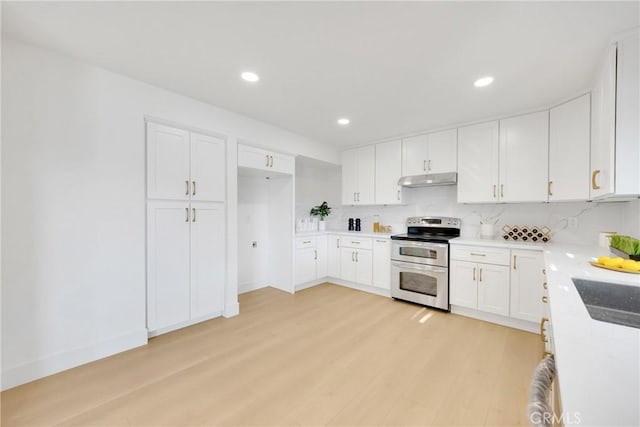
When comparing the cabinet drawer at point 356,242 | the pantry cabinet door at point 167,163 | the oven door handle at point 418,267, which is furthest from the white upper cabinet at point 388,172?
the pantry cabinet door at point 167,163

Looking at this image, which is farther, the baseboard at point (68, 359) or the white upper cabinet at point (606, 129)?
the baseboard at point (68, 359)

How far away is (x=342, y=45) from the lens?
1.78m

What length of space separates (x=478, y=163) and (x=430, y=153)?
61 cm

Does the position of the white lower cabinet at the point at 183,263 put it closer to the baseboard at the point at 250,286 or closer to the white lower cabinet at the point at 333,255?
the baseboard at the point at 250,286

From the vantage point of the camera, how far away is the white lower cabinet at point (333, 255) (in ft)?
14.2

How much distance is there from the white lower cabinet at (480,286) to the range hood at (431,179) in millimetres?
1047

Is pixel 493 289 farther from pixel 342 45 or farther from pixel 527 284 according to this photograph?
pixel 342 45

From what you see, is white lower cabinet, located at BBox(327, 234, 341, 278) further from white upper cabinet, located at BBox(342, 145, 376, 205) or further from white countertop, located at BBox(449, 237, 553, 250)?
white countertop, located at BBox(449, 237, 553, 250)

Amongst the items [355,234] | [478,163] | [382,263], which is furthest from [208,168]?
[478,163]

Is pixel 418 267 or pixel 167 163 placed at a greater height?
A: pixel 167 163

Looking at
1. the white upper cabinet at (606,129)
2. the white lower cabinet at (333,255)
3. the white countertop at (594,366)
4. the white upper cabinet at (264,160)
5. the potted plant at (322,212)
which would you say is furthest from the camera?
the potted plant at (322,212)

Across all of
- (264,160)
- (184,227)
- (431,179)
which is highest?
(264,160)

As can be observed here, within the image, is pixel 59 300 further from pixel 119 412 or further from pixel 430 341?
pixel 430 341

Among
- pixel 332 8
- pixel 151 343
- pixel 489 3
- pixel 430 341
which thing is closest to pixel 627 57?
pixel 489 3
